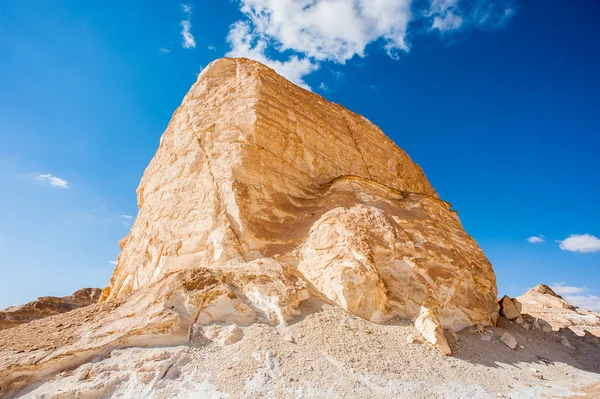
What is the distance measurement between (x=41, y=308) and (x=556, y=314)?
2736cm

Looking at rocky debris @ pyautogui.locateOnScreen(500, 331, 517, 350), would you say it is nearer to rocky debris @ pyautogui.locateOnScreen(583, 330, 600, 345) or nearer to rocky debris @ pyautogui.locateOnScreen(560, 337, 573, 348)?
rocky debris @ pyautogui.locateOnScreen(560, 337, 573, 348)

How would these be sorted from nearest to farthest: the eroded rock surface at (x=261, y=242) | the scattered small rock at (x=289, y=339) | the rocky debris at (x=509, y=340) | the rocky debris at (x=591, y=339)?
the scattered small rock at (x=289, y=339) → the eroded rock surface at (x=261, y=242) → the rocky debris at (x=509, y=340) → the rocky debris at (x=591, y=339)

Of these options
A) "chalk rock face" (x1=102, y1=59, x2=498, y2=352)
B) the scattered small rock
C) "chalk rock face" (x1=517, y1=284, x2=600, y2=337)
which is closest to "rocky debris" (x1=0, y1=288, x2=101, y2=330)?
"chalk rock face" (x1=102, y1=59, x2=498, y2=352)

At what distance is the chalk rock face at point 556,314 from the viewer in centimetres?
1573

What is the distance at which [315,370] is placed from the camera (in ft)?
21.1

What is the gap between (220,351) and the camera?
6711mm

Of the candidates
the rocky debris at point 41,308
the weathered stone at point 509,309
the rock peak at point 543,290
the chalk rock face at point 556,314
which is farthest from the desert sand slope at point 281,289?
the rock peak at point 543,290

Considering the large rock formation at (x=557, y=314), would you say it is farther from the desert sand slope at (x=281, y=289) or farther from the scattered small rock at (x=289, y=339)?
the scattered small rock at (x=289, y=339)

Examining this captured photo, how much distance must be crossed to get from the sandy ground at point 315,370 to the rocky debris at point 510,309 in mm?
4198

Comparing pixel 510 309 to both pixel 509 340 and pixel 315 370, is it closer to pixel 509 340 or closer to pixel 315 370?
pixel 509 340

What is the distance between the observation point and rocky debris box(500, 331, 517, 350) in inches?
407

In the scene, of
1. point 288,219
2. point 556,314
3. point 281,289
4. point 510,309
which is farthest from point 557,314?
point 281,289

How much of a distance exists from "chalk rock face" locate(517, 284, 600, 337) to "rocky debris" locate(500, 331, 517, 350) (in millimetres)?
4060

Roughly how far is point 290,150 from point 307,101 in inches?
145
